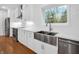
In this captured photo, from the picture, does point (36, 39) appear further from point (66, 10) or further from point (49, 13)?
point (66, 10)

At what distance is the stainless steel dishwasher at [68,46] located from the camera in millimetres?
1415

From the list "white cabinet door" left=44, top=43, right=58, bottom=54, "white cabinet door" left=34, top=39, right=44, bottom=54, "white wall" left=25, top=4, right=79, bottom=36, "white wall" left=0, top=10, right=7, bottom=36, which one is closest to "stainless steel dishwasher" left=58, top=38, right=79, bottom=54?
"white cabinet door" left=44, top=43, right=58, bottom=54

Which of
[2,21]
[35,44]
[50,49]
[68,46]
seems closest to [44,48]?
[50,49]

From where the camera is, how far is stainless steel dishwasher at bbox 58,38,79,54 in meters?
1.42

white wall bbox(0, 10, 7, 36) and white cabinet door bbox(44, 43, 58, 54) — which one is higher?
white wall bbox(0, 10, 7, 36)

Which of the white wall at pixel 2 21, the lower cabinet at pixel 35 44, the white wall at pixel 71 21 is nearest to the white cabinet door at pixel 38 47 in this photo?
the lower cabinet at pixel 35 44

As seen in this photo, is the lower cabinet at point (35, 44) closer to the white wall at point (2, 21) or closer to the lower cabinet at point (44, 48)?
the lower cabinet at point (44, 48)

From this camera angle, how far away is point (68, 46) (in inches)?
58.9

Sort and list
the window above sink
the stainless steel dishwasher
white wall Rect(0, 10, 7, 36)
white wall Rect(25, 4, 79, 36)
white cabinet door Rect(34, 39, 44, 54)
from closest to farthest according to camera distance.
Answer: the stainless steel dishwasher, white wall Rect(25, 4, 79, 36), the window above sink, white wall Rect(0, 10, 7, 36), white cabinet door Rect(34, 39, 44, 54)

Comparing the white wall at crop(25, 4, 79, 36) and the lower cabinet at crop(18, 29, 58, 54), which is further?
the lower cabinet at crop(18, 29, 58, 54)

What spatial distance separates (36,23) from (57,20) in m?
0.50

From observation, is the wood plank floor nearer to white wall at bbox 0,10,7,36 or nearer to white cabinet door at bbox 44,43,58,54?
white wall at bbox 0,10,7,36

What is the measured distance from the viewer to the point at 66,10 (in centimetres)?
171

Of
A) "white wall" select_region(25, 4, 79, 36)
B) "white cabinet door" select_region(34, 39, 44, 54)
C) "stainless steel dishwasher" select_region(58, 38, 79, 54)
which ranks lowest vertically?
"white cabinet door" select_region(34, 39, 44, 54)
